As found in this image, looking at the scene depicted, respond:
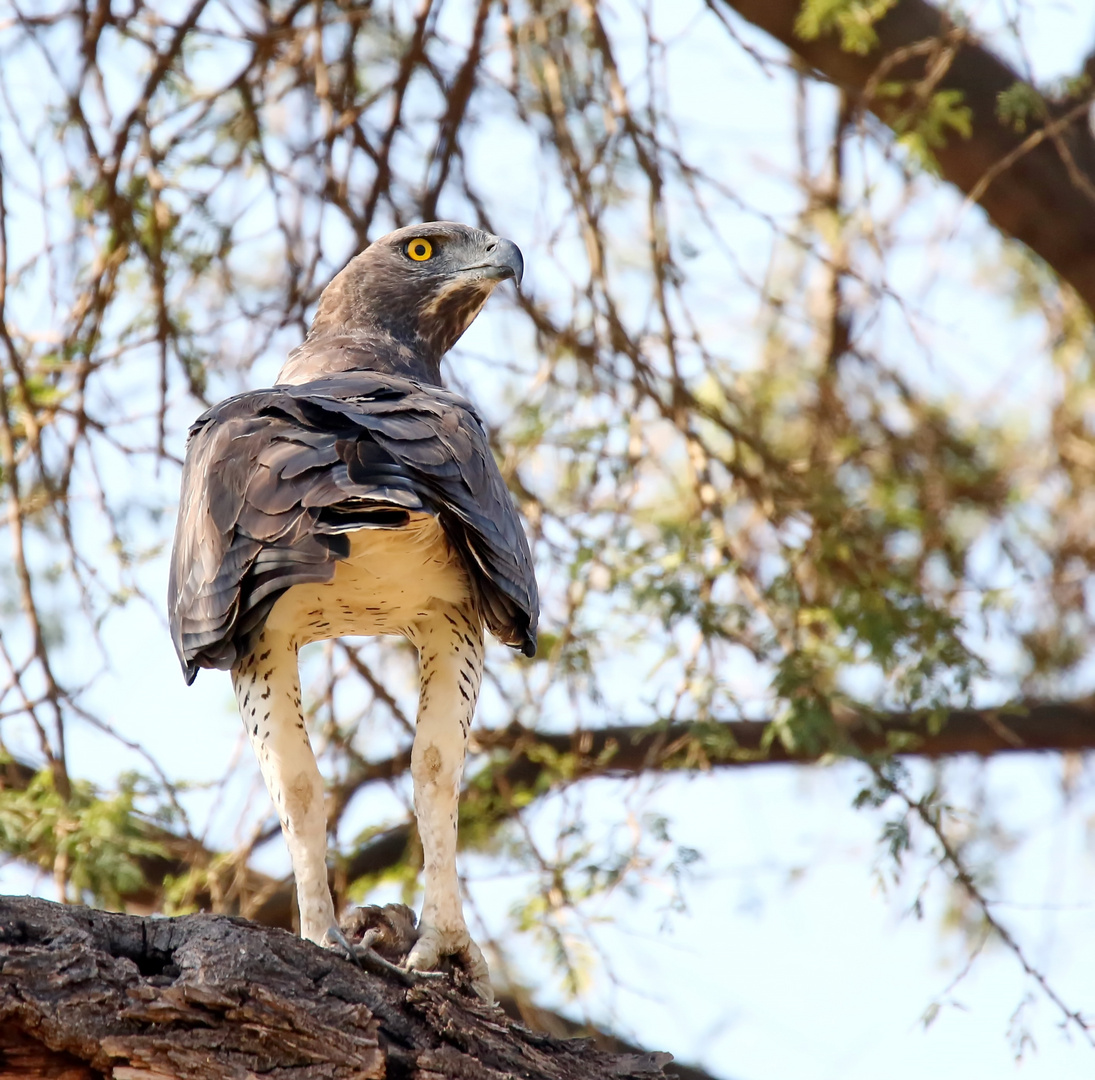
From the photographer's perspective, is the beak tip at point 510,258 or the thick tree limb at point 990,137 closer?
the beak tip at point 510,258

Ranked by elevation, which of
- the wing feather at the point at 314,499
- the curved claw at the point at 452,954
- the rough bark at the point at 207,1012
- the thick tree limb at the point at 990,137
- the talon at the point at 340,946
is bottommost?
the rough bark at the point at 207,1012

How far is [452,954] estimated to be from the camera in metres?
3.73

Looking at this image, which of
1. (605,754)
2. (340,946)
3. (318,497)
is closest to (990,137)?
(605,754)

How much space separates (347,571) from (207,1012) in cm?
121

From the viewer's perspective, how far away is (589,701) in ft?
19.7

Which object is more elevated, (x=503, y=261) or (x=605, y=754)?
(x=503, y=261)

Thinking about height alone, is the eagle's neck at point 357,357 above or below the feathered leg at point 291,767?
above

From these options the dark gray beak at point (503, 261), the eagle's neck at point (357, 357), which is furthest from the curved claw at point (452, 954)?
the dark gray beak at point (503, 261)

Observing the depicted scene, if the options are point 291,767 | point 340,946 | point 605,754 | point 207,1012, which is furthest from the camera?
point 605,754

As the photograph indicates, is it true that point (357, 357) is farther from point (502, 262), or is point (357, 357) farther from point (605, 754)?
point (605, 754)

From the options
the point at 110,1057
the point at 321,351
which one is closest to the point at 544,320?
the point at 321,351

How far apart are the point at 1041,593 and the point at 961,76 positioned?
272 centimetres

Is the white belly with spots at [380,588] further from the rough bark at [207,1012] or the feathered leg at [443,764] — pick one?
the rough bark at [207,1012]

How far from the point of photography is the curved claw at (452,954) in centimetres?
364
